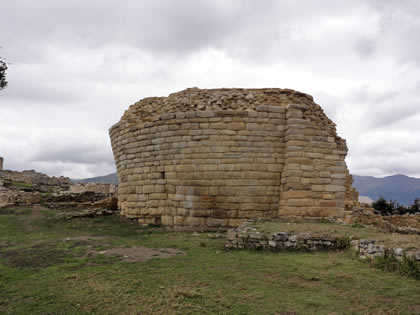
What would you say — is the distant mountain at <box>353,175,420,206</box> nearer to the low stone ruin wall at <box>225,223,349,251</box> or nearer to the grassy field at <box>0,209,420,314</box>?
the low stone ruin wall at <box>225,223,349,251</box>

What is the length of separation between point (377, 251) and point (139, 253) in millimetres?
4914

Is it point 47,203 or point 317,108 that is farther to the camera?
point 47,203

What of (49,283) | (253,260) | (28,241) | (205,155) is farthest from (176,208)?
(49,283)

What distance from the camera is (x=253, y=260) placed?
7586 mm

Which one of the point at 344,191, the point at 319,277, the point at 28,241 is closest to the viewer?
the point at 319,277

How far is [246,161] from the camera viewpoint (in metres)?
11.9

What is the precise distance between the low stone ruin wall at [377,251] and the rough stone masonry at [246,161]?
4.03m

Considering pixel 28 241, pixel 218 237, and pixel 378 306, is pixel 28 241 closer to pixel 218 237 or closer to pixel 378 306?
pixel 218 237

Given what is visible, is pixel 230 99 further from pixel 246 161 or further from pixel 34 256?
pixel 34 256

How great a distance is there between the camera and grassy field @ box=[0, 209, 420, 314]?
16.5 feet

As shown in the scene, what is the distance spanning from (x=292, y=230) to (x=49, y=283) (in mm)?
5342

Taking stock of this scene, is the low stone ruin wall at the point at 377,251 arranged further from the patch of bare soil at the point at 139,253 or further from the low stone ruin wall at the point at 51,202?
the low stone ruin wall at the point at 51,202

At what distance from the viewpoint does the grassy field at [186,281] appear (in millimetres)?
5016

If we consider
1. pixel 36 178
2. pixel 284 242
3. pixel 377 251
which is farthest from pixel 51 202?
pixel 36 178
